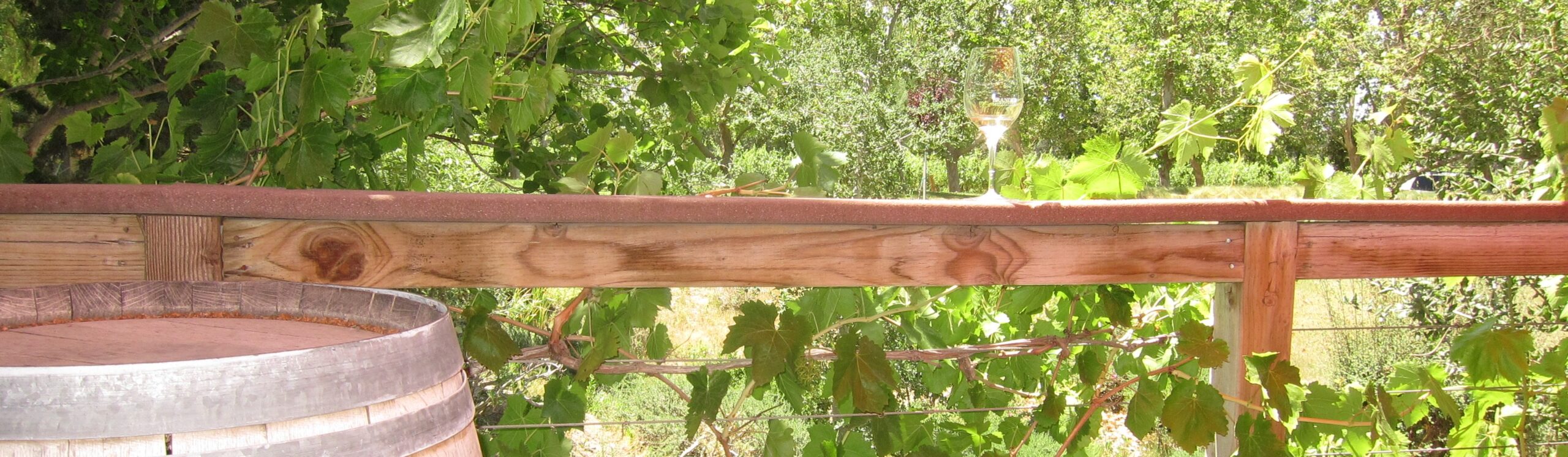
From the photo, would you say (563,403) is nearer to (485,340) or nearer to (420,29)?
(485,340)

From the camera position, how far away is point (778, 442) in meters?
1.07

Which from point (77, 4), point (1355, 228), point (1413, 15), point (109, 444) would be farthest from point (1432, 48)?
→ point (109, 444)

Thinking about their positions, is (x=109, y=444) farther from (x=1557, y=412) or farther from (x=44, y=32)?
(x=1557, y=412)

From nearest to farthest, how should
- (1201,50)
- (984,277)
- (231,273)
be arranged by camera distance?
1. (231,273)
2. (984,277)
3. (1201,50)

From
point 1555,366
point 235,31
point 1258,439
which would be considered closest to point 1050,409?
point 1258,439

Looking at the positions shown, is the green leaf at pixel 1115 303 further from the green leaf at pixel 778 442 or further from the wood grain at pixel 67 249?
the wood grain at pixel 67 249

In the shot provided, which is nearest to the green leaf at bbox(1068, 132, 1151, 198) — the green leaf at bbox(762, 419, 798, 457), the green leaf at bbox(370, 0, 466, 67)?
the green leaf at bbox(762, 419, 798, 457)

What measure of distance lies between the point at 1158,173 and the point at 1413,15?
5715 millimetres

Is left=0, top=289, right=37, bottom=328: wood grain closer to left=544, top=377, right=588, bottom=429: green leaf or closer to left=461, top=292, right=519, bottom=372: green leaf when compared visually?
left=461, top=292, right=519, bottom=372: green leaf

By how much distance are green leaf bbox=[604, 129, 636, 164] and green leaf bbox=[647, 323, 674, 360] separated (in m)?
0.24

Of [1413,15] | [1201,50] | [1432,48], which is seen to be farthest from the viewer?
[1201,50]

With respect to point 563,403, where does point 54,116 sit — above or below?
above

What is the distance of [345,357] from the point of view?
420mm

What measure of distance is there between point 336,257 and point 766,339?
385 mm
